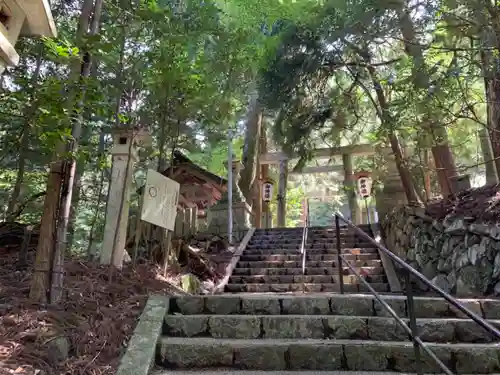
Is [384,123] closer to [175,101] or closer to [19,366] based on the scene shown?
[175,101]

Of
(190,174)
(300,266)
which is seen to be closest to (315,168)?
(300,266)

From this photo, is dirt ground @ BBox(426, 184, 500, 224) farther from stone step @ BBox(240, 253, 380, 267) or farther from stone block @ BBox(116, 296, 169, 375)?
stone block @ BBox(116, 296, 169, 375)

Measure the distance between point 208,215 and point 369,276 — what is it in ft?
16.1

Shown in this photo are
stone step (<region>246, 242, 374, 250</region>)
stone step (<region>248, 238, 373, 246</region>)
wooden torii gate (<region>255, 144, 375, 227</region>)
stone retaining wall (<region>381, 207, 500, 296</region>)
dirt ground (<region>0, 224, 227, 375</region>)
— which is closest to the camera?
dirt ground (<region>0, 224, 227, 375</region>)

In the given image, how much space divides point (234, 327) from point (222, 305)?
0.36 metres

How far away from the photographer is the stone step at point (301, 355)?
8.20 feet

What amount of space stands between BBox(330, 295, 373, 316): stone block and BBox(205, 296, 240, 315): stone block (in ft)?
2.62

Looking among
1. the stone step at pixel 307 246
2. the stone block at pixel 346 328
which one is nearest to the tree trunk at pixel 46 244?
the stone block at pixel 346 328

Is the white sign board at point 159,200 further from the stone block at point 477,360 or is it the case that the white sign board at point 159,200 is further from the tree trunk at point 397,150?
the tree trunk at point 397,150

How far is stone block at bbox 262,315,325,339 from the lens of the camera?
113 inches

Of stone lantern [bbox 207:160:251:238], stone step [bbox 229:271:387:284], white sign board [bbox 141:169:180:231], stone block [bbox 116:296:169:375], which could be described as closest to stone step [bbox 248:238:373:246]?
stone lantern [bbox 207:160:251:238]

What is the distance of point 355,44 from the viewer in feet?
19.3

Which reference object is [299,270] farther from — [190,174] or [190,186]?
[190,174]

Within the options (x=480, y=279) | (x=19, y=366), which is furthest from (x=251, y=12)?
(x=19, y=366)
